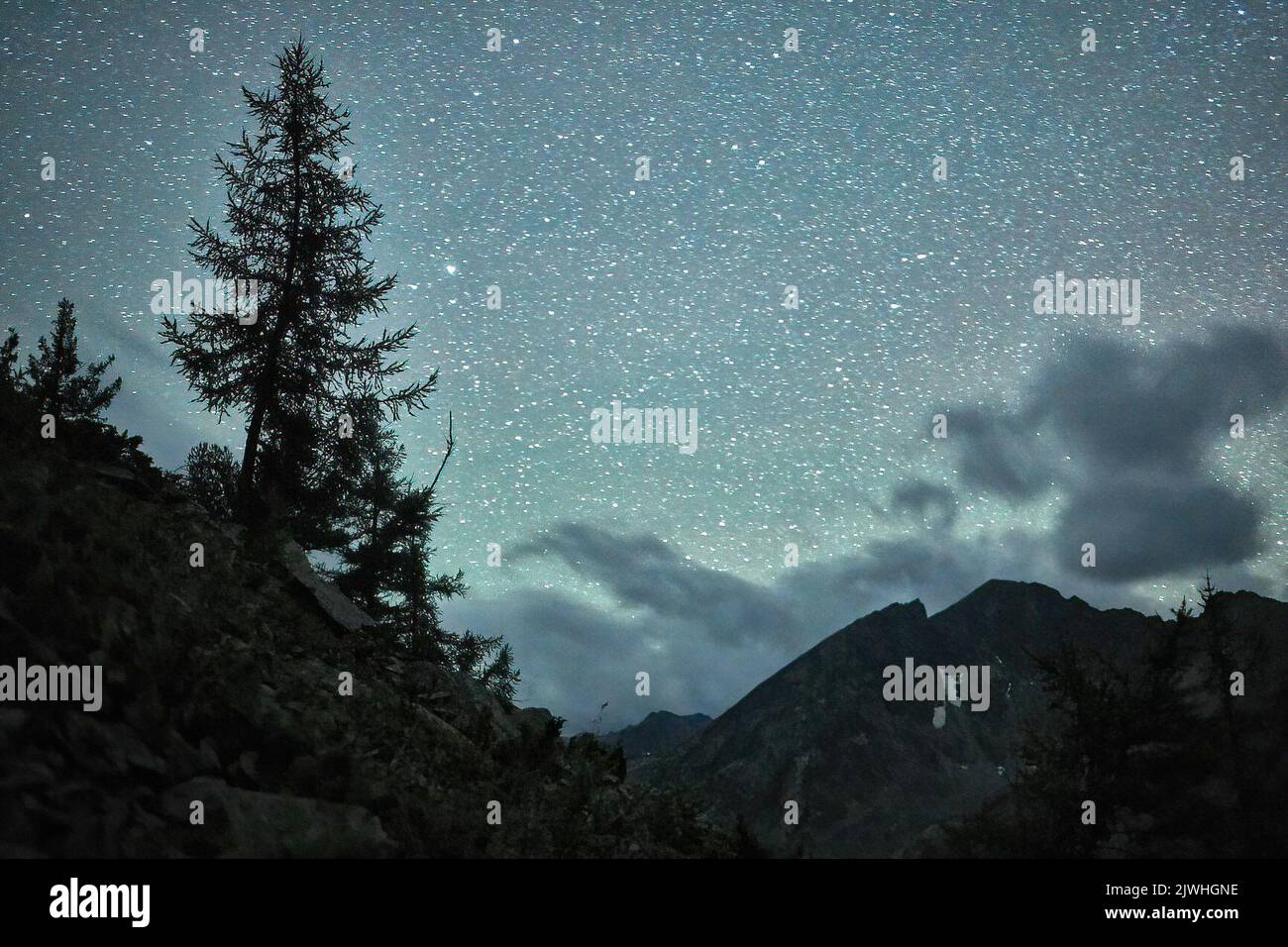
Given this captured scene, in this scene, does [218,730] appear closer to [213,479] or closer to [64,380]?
[213,479]

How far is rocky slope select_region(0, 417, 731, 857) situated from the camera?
15.7ft

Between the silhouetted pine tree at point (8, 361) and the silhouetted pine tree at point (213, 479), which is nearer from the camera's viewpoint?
the silhouetted pine tree at point (8, 361)

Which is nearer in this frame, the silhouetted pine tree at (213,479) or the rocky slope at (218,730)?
the rocky slope at (218,730)

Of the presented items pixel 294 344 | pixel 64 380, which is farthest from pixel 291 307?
pixel 64 380

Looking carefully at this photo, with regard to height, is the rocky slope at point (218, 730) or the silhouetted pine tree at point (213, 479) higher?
the silhouetted pine tree at point (213, 479)

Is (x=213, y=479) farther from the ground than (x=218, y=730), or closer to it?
farther from the ground

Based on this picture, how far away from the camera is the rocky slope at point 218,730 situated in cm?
479

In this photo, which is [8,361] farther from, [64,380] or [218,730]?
[64,380]

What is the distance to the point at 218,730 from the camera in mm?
6113

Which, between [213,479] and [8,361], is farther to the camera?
[213,479]

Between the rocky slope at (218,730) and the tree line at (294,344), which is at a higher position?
the tree line at (294,344)

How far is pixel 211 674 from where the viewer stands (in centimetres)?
654
